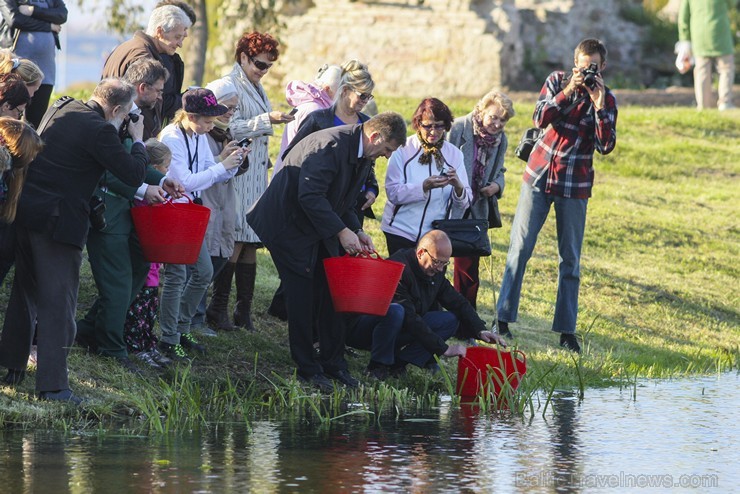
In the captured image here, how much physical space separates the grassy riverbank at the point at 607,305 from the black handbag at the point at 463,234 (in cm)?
79

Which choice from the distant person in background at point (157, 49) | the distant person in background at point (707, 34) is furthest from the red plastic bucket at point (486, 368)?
the distant person in background at point (707, 34)

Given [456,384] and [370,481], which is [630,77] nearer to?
[456,384]

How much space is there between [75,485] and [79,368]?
208cm

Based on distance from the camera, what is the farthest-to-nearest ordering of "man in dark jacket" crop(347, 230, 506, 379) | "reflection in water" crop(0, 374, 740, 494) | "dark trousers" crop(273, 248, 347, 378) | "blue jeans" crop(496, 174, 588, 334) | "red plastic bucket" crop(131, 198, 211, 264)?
"blue jeans" crop(496, 174, 588, 334)
"man in dark jacket" crop(347, 230, 506, 379)
"dark trousers" crop(273, 248, 347, 378)
"red plastic bucket" crop(131, 198, 211, 264)
"reflection in water" crop(0, 374, 740, 494)

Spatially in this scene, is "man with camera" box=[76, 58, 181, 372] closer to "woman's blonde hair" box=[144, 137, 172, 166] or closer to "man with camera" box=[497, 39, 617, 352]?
"woman's blonde hair" box=[144, 137, 172, 166]

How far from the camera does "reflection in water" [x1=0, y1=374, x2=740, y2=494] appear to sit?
19.5 ft

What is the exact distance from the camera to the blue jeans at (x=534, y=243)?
1038 centimetres

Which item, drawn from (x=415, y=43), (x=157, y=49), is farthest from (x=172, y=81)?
(x=415, y=43)

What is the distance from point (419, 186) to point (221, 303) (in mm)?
1542

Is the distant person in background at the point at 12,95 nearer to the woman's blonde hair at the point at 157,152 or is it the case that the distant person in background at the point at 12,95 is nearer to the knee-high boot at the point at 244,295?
the woman's blonde hair at the point at 157,152

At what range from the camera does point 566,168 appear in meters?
10.3

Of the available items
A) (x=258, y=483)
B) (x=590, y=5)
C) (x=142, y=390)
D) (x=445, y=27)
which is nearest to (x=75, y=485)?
(x=258, y=483)

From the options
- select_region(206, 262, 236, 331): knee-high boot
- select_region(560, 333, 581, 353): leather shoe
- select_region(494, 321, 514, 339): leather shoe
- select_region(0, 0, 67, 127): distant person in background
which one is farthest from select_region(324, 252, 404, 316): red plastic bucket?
select_region(0, 0, 67, 127): distant person in background

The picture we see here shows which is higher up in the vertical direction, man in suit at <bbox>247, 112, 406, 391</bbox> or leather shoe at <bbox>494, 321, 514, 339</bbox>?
man in suit at <bbox>247, 112, 406, 391</bbox>
